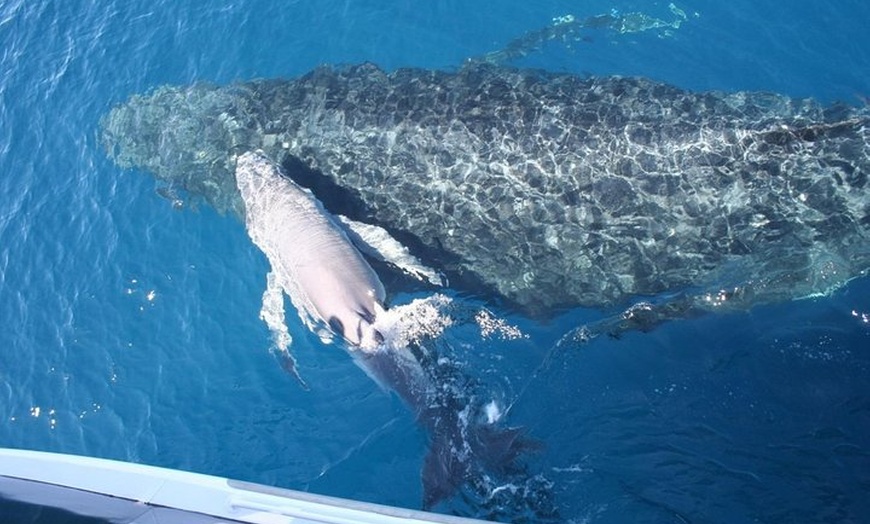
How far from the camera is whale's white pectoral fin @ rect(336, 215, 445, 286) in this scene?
11891 mm

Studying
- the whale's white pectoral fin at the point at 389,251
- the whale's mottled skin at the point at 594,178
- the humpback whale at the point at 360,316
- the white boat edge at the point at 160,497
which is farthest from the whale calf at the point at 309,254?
the white boat edge at the point at 160,497

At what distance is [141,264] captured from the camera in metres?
14.0

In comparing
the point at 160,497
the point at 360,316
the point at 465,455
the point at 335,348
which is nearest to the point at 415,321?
the point at 360,316

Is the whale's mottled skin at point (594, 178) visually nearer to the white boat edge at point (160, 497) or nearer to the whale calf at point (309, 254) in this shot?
the whale calf at point (309, 254)

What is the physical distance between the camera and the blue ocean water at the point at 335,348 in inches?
Answer: 367

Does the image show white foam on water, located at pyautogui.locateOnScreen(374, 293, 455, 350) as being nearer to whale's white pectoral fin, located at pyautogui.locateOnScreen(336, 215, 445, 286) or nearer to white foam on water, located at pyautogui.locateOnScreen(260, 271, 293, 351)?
whale's white pectoral fin, located at pyautogui.locateOnScreen(336, 215, 445, 286)

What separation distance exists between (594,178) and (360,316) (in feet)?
13.0

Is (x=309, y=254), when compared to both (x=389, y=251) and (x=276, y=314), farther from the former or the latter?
(x=276, y=314)

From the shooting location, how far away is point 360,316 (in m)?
10.9

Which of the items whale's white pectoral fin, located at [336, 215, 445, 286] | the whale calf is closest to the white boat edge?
the whale calf

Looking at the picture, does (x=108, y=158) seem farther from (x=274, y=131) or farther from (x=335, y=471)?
(x=335, y=471)

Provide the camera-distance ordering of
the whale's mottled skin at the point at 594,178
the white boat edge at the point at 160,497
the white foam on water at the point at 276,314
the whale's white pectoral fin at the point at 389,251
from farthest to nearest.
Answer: the white foam on water at the point at 276,314 → the whale's white pectoral fin at the point at 389,251 → the whale's mottled skin at the point at 594,178 → the white boat edge at the point at 160,497

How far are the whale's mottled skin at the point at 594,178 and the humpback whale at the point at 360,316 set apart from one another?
0.91 meters

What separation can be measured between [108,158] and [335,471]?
8.81 metres
